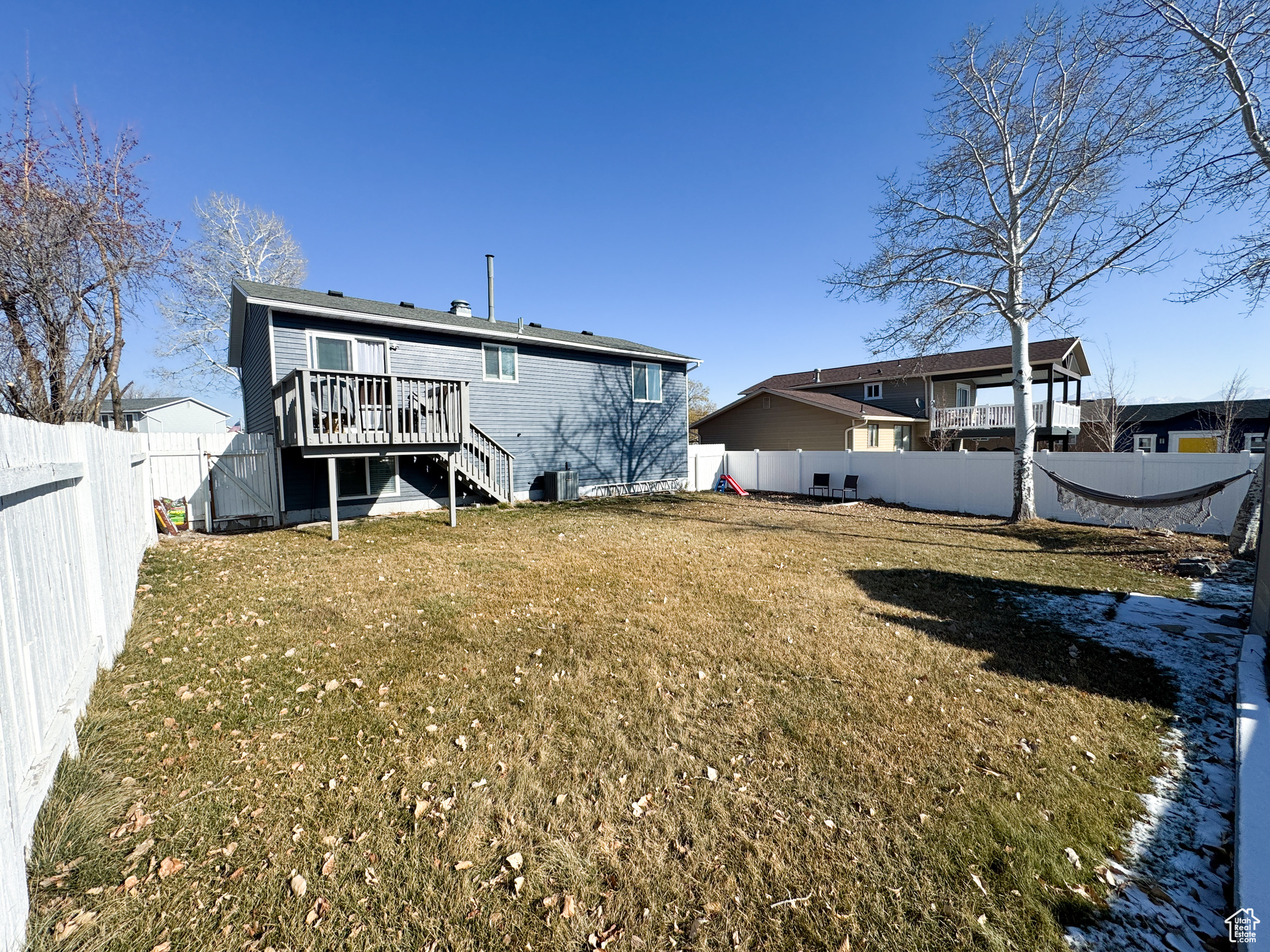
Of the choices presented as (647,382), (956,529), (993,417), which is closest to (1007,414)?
(993,417)

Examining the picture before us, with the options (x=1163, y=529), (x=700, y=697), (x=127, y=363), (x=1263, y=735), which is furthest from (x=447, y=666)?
(x=127, y=363)

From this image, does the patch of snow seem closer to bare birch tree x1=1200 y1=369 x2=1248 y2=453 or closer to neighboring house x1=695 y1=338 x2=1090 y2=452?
neighboring house x1=695 y1=338 x2=1090 y2=452

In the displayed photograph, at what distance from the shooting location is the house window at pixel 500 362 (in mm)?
13711

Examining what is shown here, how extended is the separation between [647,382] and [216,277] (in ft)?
61.4

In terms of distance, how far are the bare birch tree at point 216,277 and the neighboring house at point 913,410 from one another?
21.8 meters

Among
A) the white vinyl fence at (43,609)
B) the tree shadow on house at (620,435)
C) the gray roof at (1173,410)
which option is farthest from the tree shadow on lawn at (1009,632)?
the gray roof at (1173,410)

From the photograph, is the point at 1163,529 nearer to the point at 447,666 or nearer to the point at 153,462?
the point at 447,666

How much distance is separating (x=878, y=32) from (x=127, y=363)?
21596mm

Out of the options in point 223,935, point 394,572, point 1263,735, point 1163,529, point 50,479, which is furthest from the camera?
point 1163,529

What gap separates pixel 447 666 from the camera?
407 centimetres

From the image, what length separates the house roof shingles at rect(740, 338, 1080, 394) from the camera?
65.7 feet

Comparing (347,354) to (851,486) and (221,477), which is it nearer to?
(221,477)

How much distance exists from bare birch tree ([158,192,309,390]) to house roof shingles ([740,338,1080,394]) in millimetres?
22908

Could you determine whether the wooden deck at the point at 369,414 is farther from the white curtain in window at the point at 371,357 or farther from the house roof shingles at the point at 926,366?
the house roof shingles at the point at 926,366
